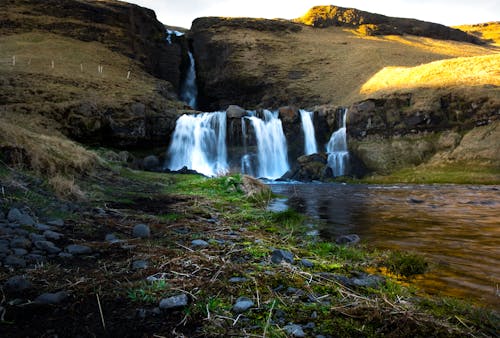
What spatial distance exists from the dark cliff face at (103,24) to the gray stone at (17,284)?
49233mm

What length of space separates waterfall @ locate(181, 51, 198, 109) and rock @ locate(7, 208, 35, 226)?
160 ft

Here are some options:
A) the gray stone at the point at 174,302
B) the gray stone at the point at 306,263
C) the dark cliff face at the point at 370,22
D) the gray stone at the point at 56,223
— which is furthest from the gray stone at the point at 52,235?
the dark cliff face at the point at 370,22

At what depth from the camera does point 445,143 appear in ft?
97.2

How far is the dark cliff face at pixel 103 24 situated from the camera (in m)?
46.2

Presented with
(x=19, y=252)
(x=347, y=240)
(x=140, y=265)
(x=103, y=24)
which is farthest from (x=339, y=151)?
(x=103, y=24)

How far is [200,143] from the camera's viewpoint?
3184cm

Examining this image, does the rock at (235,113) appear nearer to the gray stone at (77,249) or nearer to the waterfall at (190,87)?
the waterfall at (190,87)

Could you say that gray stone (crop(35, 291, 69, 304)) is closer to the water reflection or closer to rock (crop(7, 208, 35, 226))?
rock (crop(7, 208, 35, 226))

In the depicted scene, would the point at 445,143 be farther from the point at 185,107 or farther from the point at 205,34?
the point at 205,34

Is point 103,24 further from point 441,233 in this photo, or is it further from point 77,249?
point 77,249

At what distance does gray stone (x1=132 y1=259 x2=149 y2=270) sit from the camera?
3.37 metres

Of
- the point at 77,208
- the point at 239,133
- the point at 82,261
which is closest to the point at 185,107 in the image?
the point at 239,133

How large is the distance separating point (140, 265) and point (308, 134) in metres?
32.2

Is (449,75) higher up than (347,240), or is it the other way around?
(449,75)
